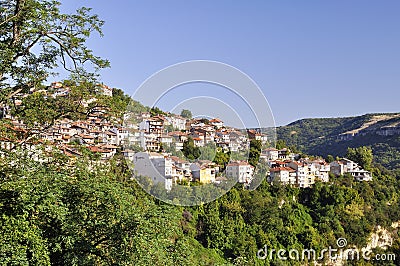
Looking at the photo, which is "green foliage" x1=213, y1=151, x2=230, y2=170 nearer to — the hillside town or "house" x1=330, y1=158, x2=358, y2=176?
the hillside town

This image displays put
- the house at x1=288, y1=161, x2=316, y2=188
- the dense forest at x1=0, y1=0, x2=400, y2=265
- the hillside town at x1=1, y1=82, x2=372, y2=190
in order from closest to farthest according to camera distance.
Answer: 1. the dense forest at x1=0, y1=0, x2=400, y2=265
2. the hillside town at x1=1, y1=82, x2=372, y2=190
3. the house at x1=288, y1=161, x2=316, y2=188

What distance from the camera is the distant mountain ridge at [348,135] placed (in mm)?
47281

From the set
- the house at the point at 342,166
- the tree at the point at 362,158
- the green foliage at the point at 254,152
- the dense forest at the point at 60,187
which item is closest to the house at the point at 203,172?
the green foliage at the point at 254,152

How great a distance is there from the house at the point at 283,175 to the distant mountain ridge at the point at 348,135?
18108 mm

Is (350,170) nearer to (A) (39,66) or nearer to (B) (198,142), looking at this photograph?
(B) (198,142)

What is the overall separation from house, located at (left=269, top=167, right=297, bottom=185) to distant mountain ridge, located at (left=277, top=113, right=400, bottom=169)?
18.1 m

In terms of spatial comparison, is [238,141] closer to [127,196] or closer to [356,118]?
[127,196]

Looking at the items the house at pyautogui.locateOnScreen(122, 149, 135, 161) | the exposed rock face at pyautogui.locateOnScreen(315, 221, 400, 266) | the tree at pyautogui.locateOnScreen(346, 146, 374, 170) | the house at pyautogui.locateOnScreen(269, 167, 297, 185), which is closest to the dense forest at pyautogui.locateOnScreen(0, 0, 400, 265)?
the house at pyautogui.locateOnScreen(122, 149, 135, 161)

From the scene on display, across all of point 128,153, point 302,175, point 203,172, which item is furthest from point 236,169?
point 302,175

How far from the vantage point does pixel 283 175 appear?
26047 mm

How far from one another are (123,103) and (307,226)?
19.1 metres

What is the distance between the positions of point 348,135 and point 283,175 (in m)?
32.5

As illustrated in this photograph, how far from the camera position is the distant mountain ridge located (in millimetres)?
47281

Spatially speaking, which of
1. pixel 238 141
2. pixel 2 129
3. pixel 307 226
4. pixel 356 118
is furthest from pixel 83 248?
pixel 356 118
